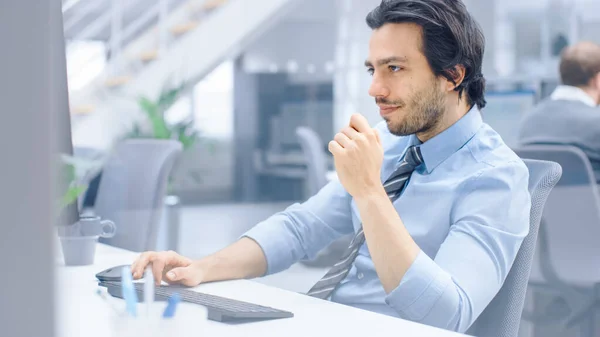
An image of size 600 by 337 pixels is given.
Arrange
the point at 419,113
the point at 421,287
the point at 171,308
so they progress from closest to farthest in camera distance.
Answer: the point at 171,308
the point at 421,287
the point at 419,113

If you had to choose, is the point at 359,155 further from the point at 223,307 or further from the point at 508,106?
the point at 508,106

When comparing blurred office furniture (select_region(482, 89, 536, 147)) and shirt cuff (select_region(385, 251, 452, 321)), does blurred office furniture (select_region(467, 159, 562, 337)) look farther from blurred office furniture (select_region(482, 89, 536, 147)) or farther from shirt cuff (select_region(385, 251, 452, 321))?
blurred office furniture (select_region(482, 89, 536, 147))

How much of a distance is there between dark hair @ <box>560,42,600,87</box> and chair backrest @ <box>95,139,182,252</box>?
4.34 ft

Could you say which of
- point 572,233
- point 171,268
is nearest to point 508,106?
point 572,233

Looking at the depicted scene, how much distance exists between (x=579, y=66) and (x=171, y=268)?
179cm

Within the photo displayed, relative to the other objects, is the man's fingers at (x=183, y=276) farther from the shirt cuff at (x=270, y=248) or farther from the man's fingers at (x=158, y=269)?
the shirt cuff at (x=270, y=248)

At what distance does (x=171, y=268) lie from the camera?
106 centimetres

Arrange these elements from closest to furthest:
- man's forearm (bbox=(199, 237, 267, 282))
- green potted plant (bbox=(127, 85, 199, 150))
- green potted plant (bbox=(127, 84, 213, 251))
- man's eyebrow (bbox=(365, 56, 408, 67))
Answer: man's forearm (bbox=(199, 237, 267, 282)), man's eyebrow (bbox=(365, 56, 408, 67)), green potted plant (bbox=(127, 84, 213, 251)), green potted plant (bbox=(127, 85, 199, 150))

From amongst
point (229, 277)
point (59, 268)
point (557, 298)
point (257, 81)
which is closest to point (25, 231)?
point (59, 268)

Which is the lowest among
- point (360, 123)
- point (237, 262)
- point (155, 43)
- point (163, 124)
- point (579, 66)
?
point (237, 262)

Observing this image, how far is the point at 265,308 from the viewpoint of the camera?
2.77 ft

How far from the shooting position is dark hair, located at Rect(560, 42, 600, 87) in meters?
2.36

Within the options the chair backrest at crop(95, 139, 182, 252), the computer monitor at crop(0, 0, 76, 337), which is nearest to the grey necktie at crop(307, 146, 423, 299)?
the chair backrest at crop(95, 139, 182, 252)

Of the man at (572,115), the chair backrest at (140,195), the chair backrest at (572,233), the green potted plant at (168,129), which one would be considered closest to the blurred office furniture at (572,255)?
the chair backrest at (572,233)
